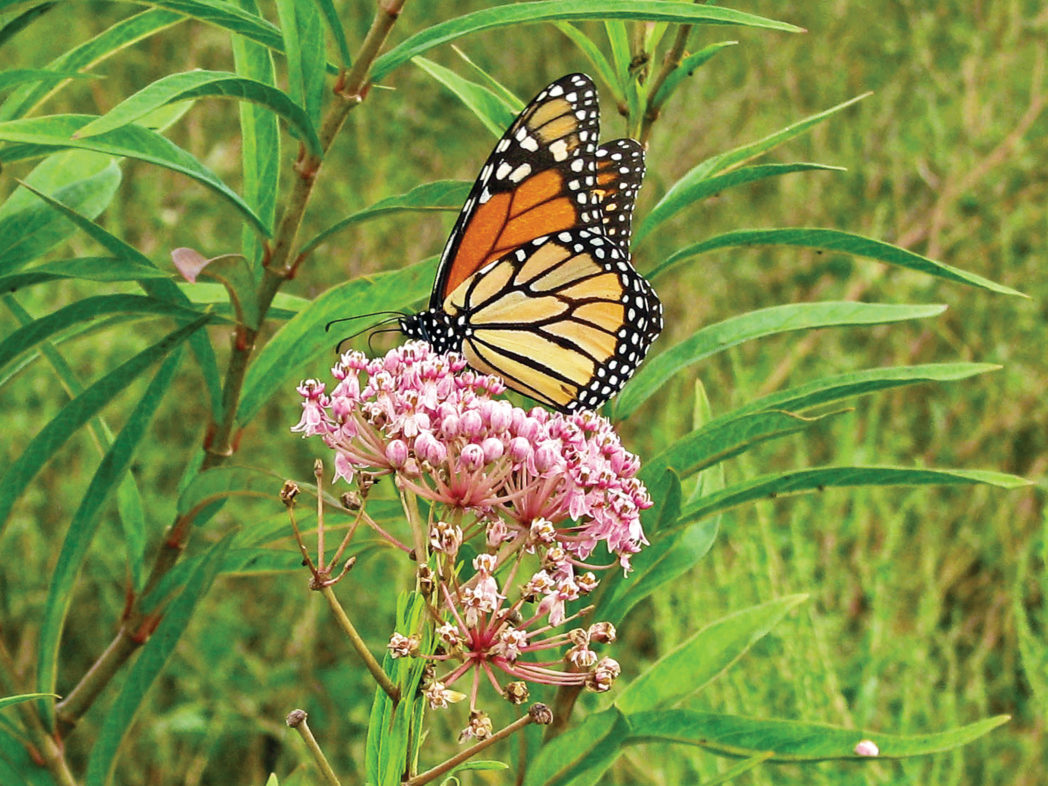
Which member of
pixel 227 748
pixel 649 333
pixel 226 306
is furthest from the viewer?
pixel 227 748

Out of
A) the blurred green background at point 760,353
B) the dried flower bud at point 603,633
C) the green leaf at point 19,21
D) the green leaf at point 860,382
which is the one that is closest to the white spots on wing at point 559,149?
the green leaf at point 860,382

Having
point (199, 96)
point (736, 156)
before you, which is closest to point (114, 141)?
point (199, 96)

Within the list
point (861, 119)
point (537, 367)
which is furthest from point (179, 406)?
point (861, 119)

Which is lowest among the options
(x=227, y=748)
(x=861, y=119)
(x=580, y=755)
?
(x=580, y=755)

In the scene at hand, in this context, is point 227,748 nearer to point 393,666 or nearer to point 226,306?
point 226,306

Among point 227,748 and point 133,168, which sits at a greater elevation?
point 133,168

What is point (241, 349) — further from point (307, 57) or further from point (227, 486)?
point (307, 57)

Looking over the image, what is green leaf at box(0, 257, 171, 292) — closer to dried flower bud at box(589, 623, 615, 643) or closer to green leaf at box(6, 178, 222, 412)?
green leaf at box(6, 178, 222, 412)
